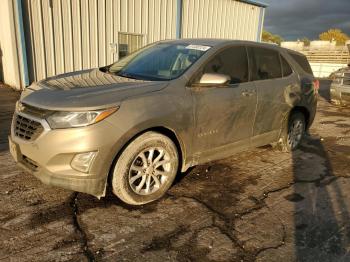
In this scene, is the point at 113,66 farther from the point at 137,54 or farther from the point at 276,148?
the point at 276,148

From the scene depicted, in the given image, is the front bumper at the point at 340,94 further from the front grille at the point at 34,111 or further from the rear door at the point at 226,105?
the front grille at the point at 34,111

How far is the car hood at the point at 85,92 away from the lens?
9.43ft

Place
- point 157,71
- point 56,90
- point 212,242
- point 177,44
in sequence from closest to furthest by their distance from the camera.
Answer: point 212,242 → point 56,90 → point 157,71 → point 177,44

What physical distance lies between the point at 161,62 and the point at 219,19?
1122 cm

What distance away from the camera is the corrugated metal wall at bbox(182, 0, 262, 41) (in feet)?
42.7

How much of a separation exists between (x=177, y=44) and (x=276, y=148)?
8.21 ft

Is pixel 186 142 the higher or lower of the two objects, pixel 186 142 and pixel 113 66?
the lower

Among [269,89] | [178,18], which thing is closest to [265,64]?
[269,89]

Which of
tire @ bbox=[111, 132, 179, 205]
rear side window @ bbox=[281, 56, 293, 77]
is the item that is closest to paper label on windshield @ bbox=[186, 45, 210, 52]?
tire @ bbox=[111, 132, 179, 205]

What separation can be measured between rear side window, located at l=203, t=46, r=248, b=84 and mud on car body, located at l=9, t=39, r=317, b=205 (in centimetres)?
1

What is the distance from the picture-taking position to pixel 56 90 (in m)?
3.18

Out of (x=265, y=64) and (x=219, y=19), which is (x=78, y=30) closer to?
(x=219, y=19)

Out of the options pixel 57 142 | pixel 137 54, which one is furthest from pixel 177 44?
pixel 57 142

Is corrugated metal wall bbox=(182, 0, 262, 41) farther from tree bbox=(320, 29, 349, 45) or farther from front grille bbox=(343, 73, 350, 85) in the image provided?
tree bbox=(320, 29, 349, 45)
